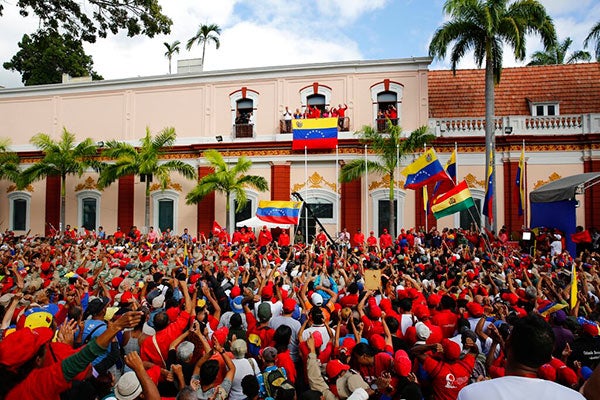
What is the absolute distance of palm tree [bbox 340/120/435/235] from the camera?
18125mm

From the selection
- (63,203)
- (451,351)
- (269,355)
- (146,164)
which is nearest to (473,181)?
(146,164)

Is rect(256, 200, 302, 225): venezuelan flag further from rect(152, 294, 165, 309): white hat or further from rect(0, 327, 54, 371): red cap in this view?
rect(0, 327, 54, 371): red cap

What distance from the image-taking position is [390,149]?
18422 mm

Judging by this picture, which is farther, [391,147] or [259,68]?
[259,68]

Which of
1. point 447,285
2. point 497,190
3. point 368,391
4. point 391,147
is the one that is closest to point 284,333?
point 368,391

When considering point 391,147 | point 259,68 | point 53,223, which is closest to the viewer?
point 391,147

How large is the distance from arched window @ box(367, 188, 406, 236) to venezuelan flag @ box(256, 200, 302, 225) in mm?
5576

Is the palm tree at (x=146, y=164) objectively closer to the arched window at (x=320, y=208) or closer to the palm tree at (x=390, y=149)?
the arched window at (x=320, y=208)

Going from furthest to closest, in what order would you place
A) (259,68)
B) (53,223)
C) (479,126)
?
(53,223), (259,68), (479,126)

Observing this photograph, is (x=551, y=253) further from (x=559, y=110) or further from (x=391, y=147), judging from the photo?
(x=559, y=110)

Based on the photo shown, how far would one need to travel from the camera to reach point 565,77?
21.8m

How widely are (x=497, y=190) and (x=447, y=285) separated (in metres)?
13.3

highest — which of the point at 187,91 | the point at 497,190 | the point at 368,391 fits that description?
the point at 187,91

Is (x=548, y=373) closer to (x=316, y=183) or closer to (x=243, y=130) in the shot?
(x=316, y=183)
